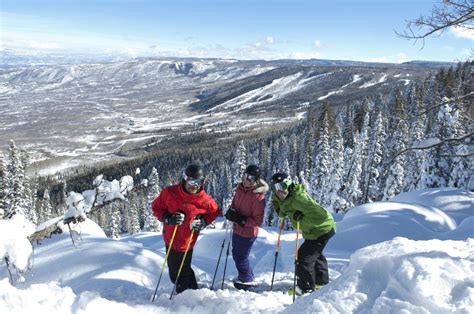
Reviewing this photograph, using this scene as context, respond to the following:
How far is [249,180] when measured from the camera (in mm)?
6621

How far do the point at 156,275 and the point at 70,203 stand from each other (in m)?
2.32

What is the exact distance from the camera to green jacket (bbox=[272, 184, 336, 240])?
6.43m

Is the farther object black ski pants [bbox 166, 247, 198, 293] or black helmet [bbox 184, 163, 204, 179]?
black ski pants [bbox 166, 247, 198, 293]

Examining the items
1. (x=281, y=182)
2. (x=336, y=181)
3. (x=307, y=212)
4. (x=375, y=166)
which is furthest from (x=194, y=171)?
(x=375, y=166)

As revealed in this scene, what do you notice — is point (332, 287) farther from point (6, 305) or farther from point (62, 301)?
point (6, 305)

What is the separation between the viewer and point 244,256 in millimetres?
7094

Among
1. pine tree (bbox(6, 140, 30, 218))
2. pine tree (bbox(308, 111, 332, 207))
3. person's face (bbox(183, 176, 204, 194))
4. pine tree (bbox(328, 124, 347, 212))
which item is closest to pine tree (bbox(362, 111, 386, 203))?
pine tree (bbox(328, 124, 347, 212))

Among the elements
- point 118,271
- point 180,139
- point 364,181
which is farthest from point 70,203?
point 180,139

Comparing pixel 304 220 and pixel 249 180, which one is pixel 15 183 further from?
pixel 304 220

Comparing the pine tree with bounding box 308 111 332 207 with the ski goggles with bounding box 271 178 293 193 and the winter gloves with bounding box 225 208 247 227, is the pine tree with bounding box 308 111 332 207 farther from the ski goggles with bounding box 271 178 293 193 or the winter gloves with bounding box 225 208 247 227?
the ski goggles with bounding box 271 178 293 193

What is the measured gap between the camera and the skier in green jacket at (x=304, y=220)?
641 cm

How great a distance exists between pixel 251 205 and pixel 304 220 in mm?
937

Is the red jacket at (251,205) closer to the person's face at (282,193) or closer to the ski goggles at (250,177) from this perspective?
the ski goggles at (250,177)

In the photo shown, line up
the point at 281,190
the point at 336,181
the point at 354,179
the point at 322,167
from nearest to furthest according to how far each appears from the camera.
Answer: the point at 281,190 → the point at 336,181 → the point at 354,179 → the point at 322,167
